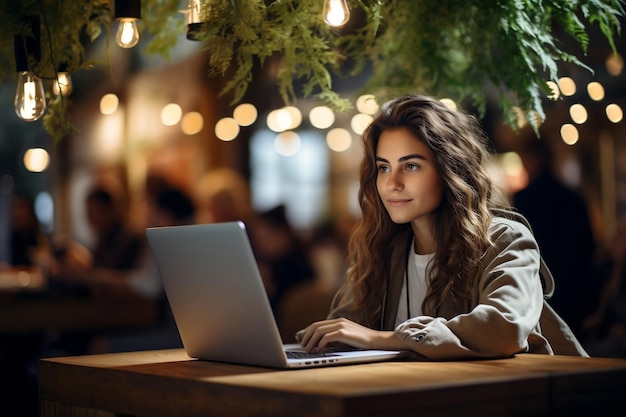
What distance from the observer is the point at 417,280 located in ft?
9.61

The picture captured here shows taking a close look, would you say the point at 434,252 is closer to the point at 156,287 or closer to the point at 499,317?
the point at 499,317

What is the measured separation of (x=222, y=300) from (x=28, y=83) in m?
0.99

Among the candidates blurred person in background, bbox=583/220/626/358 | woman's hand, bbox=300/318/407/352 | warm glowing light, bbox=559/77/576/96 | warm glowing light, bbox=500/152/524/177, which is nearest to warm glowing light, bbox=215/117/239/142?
warm glowing light, bbox=500/152/524/177

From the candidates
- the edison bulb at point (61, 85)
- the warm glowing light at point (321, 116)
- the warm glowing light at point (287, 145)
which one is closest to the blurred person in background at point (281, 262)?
the edison bulb at point (61, 85)

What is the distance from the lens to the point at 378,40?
3617mm

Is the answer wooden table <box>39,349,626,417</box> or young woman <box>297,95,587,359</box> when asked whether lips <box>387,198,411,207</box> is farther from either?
wooden table <box>39,349,626,417</box>

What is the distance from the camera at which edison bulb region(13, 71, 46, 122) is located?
2.78 metres

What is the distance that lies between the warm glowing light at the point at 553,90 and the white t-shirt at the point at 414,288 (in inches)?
27.9

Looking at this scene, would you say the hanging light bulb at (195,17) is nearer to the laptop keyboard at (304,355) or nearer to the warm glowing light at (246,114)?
the laptop keyboard at (304,355)

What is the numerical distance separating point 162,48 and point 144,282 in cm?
289

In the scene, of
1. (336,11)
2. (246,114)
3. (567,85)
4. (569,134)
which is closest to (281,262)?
(569,134)

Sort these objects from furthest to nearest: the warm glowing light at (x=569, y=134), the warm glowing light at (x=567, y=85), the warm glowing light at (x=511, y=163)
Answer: the warm glowing light at (x=511, y=163), the warm glowing light at (x=569, y=134), the warm glowing light at (x=567, y=85)

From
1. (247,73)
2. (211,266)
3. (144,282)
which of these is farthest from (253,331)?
(144,282)

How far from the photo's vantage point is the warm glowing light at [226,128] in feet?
34.1
